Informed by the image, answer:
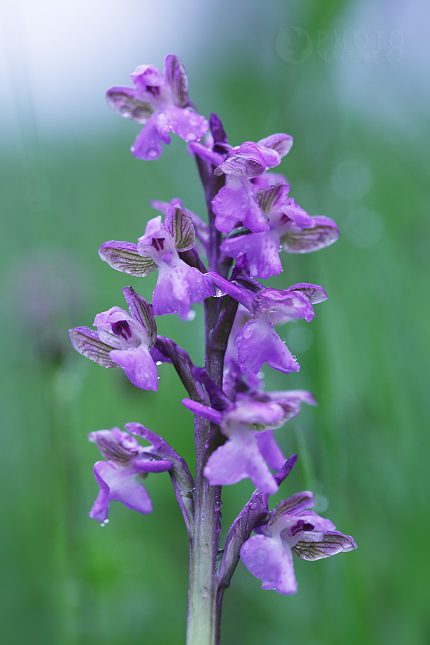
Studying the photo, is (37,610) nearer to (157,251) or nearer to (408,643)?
(408,643)

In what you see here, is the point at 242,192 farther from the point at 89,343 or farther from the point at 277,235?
the point at 89,343

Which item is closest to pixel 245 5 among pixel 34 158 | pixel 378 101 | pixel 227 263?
pixel 378 101

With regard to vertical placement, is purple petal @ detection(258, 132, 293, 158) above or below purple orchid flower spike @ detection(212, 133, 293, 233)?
above

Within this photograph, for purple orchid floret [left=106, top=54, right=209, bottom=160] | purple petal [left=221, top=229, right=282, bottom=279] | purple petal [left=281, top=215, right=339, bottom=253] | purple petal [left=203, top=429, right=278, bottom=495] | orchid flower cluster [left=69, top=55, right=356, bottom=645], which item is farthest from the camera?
purple petal [left=281, top=215, right=339, bottom=253]

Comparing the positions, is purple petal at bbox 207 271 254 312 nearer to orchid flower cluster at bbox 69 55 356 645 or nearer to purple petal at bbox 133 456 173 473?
orchid flower cluster at bbox 69 55 356 645

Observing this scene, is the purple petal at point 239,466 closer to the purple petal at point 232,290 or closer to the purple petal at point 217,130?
the purple petal at point 232,290

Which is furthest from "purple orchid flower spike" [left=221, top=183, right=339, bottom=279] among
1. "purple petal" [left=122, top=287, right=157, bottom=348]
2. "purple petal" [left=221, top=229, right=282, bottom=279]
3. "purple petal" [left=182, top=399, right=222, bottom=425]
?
"purple petal" [left=182, top=399, right=222, bottom=425]

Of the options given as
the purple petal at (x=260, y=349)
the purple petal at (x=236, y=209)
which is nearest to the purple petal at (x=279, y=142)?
the purple petal at (x=236, y=209)
